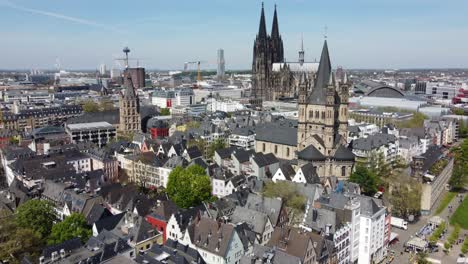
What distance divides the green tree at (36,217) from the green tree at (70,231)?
13.3ft

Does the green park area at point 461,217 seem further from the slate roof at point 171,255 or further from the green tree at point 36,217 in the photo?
the green tree at point 36,217

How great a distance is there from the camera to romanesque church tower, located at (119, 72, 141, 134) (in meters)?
152

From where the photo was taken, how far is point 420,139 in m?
128

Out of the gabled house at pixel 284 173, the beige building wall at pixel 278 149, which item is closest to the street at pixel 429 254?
the gabled house at pixel 284 173

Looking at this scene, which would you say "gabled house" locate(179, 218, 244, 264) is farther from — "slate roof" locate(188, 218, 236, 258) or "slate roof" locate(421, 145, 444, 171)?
"slate roof" locate(421, 145, 444, 171)

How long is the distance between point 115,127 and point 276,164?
81.1m

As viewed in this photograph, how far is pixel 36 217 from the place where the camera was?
65.1m

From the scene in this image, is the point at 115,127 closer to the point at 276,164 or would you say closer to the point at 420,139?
the point at 276,164

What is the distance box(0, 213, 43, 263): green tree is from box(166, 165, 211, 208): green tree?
27.3 meters

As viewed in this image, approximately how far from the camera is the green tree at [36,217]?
64250mm

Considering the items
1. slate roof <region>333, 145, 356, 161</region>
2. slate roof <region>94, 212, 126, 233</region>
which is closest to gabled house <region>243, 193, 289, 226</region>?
slate roof <region>94, 212, 126, 233</region>

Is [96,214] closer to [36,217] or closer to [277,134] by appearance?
[36,217]

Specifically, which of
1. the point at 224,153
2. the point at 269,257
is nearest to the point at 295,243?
the point at 269,257

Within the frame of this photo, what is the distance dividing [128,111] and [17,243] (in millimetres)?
98871
